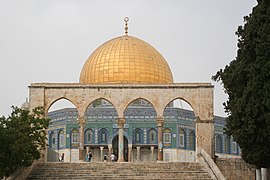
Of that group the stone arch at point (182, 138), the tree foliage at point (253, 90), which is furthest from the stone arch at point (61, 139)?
the tree foliage at point (253, 90)

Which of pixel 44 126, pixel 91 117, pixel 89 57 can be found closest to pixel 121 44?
pixel 89 57

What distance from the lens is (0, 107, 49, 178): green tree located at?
18.5 m

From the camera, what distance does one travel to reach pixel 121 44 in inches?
1198

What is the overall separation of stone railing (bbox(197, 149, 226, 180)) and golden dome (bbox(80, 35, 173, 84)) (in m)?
7.29

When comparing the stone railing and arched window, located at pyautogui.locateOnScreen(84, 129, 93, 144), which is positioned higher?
arched window, located at pyautogui.locateOnScreen(84, 129, 93, 144)

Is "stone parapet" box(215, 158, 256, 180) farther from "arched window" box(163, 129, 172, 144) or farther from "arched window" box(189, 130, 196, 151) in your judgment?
"arched window" box(189, 130, 196, 151)

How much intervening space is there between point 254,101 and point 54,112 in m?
22.2

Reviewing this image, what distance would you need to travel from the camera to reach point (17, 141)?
18.4m

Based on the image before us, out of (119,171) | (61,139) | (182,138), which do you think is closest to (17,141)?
(119,171)

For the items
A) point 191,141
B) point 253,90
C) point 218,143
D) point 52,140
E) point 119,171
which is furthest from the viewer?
point 218,143

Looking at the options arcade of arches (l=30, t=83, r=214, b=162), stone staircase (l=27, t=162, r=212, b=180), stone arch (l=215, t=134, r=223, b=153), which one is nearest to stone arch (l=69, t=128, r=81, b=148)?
stone arch (l=215, t=134, r=223, b=153)

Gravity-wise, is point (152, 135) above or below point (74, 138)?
above

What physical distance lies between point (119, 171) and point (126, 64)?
31.1 ft

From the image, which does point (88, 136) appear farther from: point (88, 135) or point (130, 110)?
point (130, 110)
